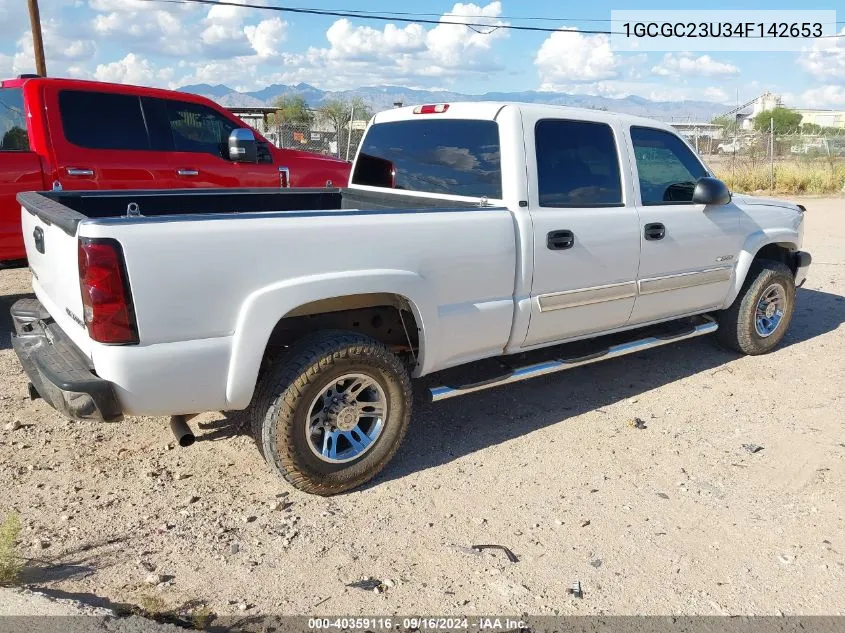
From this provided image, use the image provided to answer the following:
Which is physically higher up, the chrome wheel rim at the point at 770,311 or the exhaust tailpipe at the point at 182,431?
the exhaust tailpipe at the point at 182,431

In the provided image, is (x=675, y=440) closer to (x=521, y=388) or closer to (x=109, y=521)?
(x=521, y=388)

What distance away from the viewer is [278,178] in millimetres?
7648

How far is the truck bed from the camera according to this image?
4.01 meters

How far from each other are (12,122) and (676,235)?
5.61m

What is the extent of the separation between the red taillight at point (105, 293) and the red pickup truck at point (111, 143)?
11.6 feet

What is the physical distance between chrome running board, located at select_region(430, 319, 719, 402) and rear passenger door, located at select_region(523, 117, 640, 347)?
0.15m

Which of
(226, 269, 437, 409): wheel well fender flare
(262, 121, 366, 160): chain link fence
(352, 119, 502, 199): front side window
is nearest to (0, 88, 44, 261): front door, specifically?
(352, 119, 502, 199): front side window

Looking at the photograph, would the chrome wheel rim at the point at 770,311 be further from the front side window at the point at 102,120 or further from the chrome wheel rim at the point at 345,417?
the front side window at the point at 102,120

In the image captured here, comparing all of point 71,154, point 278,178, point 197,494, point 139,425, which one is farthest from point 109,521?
point 278,178

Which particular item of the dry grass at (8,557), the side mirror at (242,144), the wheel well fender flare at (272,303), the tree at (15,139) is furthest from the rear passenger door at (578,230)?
the tree at (15,139)

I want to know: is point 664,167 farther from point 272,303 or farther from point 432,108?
point 272,303

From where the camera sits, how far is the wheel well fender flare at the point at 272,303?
3141 mm

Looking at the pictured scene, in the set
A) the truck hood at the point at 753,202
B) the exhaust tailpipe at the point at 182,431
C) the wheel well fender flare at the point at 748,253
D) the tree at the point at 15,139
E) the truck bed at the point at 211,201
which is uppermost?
the tree at the point at 15,139

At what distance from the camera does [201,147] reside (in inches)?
277
